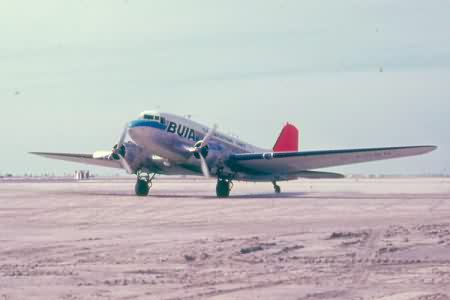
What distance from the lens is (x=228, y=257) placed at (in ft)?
42.8

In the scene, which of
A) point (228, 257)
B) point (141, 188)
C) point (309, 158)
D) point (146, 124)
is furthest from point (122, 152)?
point (228, 257)

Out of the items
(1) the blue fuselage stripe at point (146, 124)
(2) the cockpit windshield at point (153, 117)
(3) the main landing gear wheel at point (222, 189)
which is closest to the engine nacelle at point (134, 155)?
(1) the blue fuselage stripe at point (146, 124)

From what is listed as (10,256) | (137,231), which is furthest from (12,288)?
(137,231)

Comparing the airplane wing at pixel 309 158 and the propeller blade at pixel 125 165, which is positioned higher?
the airplane wing at pixel 309 158

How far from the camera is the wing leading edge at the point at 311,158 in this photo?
1497 inches

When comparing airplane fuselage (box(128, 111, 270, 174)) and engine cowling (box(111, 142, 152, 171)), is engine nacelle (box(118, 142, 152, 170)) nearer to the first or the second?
engine cowling (box(111, 142, 152, 171))

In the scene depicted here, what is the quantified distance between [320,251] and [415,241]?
2.65m

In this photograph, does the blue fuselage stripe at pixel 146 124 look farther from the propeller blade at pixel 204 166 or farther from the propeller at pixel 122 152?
the propeller blade at pixel 204 166

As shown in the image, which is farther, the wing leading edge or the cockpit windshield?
the cockpit windshield

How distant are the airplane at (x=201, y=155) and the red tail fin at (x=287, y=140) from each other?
24.3ft

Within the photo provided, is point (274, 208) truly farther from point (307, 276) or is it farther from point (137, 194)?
point (307, 276)

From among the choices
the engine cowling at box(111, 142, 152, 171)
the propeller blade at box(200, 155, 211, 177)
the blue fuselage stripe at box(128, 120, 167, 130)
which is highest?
the blue fuselage stripe at box(128, 120, 167, 130)

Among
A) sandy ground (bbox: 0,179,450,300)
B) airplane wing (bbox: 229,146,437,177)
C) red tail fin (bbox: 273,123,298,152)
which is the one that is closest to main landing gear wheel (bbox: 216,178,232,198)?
airplane wing (bbox: 229,146,437,177)

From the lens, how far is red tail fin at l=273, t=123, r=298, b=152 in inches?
1996
